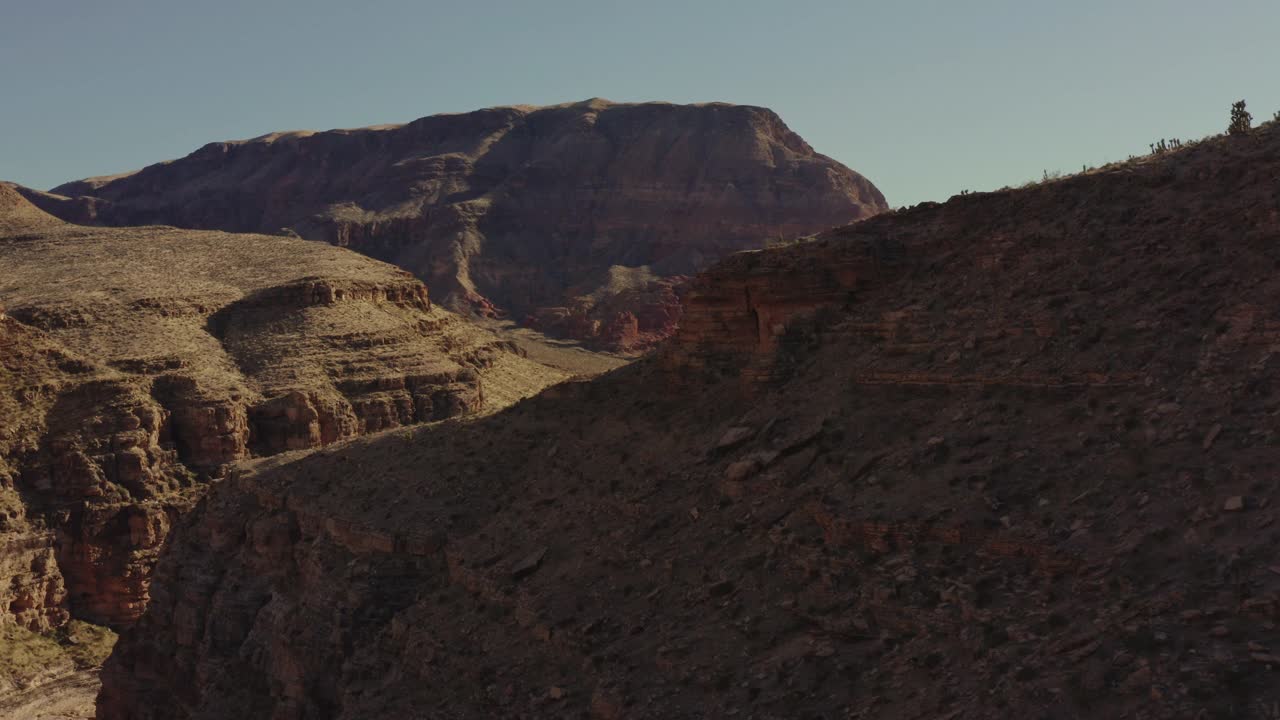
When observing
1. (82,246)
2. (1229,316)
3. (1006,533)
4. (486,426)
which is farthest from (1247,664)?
(82,246)

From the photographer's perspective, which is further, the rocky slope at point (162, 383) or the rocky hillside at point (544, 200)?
the rocky hillside at point (544, 200)

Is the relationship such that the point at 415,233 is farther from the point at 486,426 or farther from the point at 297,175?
the point at 486,426

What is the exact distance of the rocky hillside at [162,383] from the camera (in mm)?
50344

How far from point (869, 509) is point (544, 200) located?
13418 centimetres

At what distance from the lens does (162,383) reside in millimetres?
56969

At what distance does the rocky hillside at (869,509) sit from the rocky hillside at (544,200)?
287 ft

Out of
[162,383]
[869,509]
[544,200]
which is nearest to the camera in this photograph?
[869,509]

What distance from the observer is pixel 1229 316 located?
15344mm

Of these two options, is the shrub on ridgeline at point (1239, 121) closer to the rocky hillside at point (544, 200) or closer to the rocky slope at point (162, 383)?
the rocky slope at point (162, 383)

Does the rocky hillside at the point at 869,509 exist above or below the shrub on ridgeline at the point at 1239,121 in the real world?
below

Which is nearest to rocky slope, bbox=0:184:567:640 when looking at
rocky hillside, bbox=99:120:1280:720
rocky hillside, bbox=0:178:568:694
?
rocky hillside, bbox=0:178:568:694

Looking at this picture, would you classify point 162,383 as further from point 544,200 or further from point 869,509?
point 544,200

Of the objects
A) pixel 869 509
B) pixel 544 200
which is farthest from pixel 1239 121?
pixel 544 200

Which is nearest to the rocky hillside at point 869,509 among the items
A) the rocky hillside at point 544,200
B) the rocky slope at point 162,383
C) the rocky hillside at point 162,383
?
the rocky hillside at point 162,383
